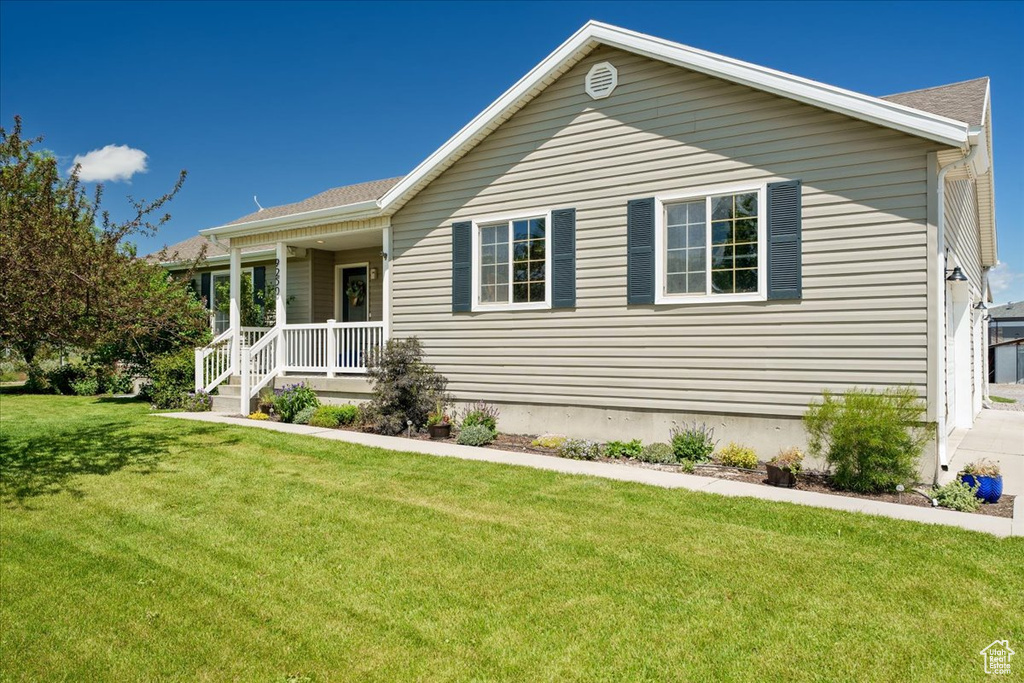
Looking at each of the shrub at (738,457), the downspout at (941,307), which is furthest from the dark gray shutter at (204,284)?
the downspout at (941,307)

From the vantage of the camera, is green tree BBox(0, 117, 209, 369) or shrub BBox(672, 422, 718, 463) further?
shrub BBox(672, 422, 718, 463)

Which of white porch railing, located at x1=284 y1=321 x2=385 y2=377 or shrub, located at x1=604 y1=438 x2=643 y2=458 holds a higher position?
white porch railing, located at x1=284 y1=321 x2=385 y2=377

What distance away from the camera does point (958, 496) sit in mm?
5852

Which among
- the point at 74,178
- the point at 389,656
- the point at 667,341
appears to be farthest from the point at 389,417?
the point at 389,656

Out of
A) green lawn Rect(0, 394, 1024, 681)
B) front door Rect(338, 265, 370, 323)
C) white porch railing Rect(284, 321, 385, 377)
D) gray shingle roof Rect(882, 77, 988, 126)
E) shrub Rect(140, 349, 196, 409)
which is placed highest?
gray shingle roof Rect(882, 77, 988, 126)

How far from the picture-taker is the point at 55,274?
624cm

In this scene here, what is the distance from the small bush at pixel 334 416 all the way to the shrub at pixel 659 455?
5.13 m

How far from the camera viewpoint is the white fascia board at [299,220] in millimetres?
11250

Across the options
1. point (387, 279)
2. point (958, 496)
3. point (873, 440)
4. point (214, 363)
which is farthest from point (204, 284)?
point (958, 496)

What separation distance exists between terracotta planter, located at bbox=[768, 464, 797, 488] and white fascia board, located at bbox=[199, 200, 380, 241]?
7655 mm

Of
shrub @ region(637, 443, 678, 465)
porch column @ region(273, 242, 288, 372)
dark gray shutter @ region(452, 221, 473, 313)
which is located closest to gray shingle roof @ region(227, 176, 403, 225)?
porch column @ region(273, 242, 288, 372)

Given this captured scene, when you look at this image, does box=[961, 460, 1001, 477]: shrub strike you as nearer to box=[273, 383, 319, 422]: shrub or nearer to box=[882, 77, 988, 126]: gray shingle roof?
box=[882, 77, 988, 126]: gray shingle roof

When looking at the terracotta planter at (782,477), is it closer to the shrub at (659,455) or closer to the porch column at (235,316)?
the shrub at (659,455)

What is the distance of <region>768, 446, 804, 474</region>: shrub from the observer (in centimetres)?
681
